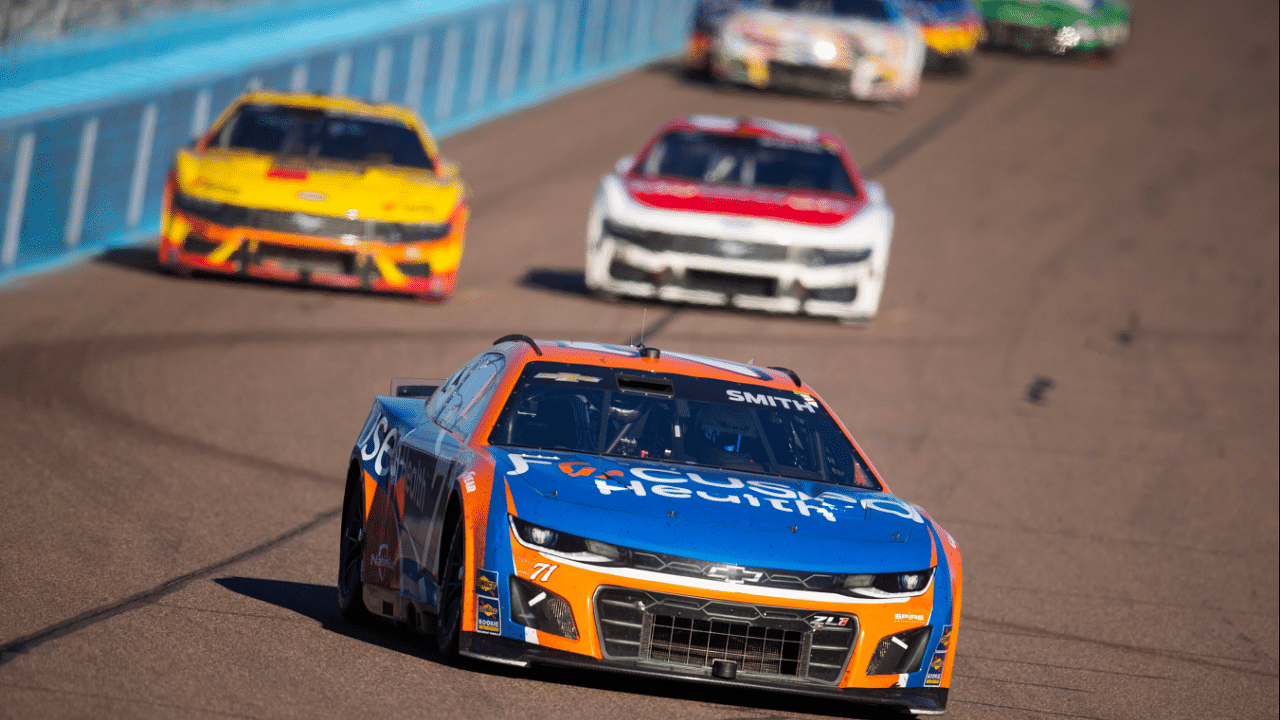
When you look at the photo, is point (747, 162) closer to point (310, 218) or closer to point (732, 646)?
point (310, 218)

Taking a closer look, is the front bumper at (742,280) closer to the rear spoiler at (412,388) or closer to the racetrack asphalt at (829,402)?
the racetrack asphalt at (829,402)

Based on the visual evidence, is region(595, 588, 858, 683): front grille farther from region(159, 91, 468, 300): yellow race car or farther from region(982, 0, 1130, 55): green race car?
region(982, 0, 1130, 55): green race car

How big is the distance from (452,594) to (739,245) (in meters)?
9.36

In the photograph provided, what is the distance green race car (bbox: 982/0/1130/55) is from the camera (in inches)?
1250

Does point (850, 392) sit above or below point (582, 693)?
below

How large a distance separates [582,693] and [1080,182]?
61.9 ft

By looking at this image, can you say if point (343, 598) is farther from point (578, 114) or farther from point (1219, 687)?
point (578, 114)

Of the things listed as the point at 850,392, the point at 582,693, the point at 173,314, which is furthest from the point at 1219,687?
the point at 173,314

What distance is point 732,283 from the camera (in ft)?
51.1

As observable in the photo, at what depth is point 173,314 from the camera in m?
14.3

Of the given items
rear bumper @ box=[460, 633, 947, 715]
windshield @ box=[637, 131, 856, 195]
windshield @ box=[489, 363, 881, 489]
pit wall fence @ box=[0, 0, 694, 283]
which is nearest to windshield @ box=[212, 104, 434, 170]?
pit wall fence @ box=[0, 0, 694, 283]

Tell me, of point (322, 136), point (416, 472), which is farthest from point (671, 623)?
point (322, 136)

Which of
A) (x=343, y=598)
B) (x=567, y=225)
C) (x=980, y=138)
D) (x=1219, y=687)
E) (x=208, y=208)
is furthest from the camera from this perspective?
(x=980, y=138)

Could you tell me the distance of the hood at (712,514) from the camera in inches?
239
